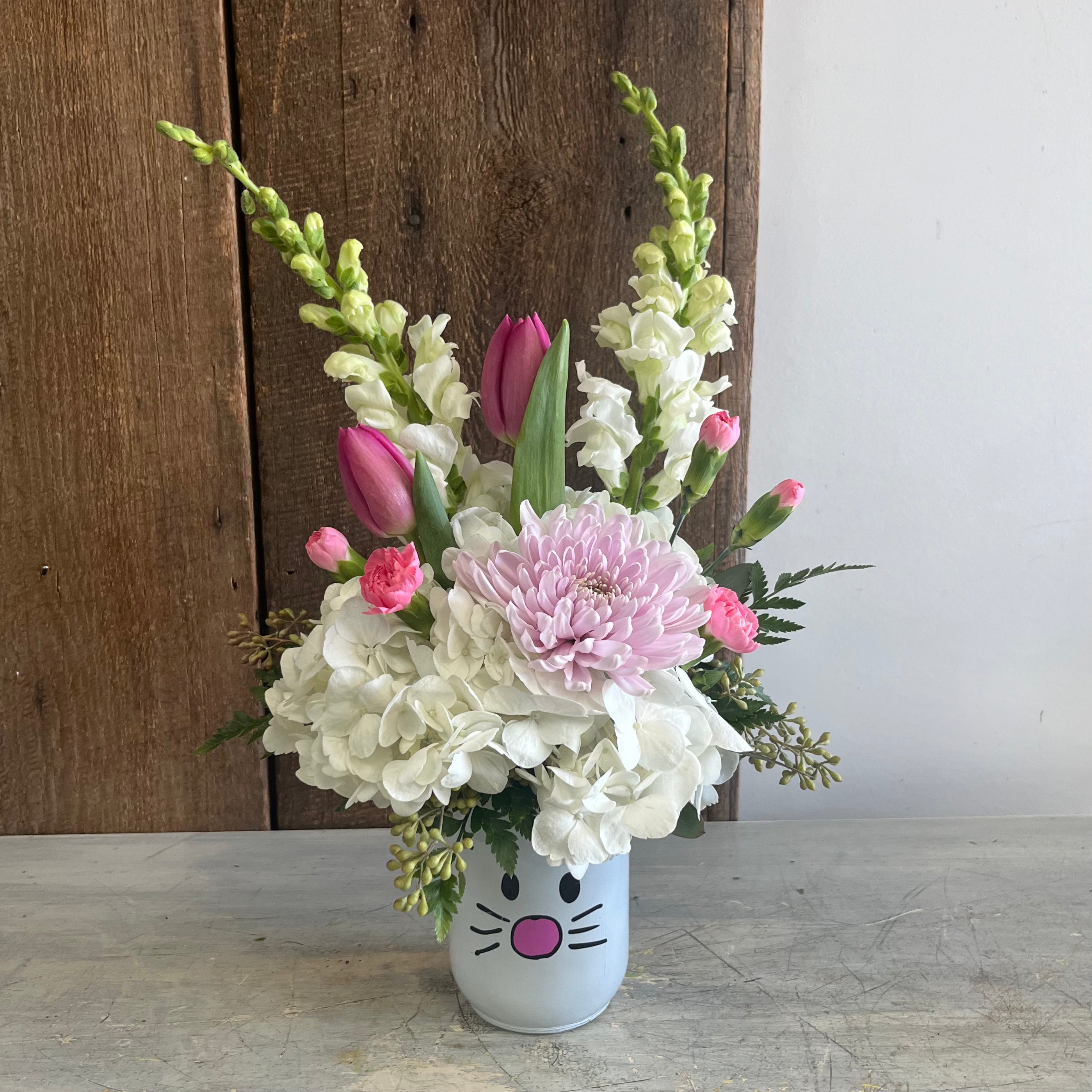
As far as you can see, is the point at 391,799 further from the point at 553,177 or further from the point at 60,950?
the point at 553,177

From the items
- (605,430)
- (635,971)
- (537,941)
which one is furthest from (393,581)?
(635,971)

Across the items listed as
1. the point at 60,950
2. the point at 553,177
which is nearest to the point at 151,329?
the point at 553,177

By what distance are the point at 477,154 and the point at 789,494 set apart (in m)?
0.45

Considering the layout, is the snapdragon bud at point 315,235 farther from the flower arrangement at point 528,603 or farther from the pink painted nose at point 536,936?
the pink painted nose at point 536,936

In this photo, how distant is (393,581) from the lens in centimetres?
51

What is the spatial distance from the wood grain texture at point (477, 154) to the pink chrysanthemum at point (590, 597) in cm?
35

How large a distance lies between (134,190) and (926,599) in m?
0.86

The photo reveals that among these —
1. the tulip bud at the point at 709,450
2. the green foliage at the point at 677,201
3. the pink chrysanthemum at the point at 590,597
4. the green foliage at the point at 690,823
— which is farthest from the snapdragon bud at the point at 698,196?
the green foliage at the point at 690,823

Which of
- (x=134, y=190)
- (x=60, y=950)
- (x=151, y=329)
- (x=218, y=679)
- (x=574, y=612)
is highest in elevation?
(x=134, y=190)

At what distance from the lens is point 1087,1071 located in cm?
60

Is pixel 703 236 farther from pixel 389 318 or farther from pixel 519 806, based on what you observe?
pixel 519 806

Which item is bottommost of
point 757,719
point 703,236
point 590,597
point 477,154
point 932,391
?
point 757,719

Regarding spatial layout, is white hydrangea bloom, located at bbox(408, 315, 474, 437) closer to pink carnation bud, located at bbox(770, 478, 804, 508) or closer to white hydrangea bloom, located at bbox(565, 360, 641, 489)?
white hydrangea bloom, located at bbox(565, 360, 641, 489)

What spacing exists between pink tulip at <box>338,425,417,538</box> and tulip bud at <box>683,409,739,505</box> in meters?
0.19
